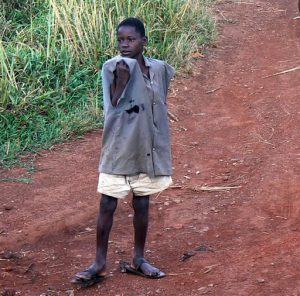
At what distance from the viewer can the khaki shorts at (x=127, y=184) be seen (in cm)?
370

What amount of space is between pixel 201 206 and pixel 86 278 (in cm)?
147

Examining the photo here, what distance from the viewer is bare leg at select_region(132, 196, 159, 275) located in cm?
380

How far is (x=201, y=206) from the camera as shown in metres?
5.07

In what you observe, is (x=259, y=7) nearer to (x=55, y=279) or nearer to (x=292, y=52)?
(x=292, y=52)

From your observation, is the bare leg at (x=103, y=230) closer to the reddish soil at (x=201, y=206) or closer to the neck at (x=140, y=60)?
the reddish soil at (x=201, y=206)

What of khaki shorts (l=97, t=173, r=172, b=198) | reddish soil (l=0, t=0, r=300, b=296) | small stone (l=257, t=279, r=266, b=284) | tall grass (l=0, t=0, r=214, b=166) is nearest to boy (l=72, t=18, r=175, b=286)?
khaki shorts (l=97, t=173, r=172, b=198)

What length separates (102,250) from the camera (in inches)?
150

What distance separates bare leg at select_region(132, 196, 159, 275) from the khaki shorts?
0.05 m

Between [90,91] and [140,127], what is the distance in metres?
3.21

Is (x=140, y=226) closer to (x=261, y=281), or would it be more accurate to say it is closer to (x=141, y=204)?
(x=141, y=204)

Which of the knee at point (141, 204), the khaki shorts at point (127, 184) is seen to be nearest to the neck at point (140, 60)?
the khaki shorts at point (127, 184)

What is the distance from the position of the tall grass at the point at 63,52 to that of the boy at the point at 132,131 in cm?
229

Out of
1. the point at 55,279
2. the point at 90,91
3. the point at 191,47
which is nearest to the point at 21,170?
the point at 90,91

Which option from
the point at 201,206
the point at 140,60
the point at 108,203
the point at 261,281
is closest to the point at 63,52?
the point at 201,206
